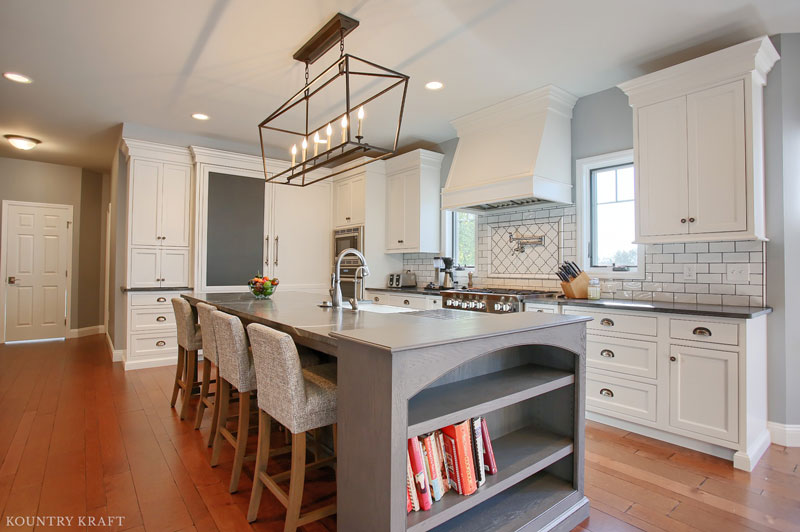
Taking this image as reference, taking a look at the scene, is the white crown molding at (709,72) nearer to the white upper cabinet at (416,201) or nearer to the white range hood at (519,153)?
the white range hood at (519,153)

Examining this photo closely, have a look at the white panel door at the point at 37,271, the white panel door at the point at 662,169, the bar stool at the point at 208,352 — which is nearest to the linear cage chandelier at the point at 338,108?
the bar stool at the point at 208,352

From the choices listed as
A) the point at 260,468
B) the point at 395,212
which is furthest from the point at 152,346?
the point at 260,468

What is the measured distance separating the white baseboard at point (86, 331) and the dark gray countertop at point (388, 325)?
5.99m

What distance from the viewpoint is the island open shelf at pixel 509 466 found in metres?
1.41

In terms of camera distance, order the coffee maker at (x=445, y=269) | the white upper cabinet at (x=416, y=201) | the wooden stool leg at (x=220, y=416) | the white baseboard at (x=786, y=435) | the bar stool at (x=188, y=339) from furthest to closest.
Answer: the white upper cabinet at (x=416, y=201) → the coffee maker at (x=445, y=269) → the bar stool at (x=188, y=339) → the white baseboard at (x=786, y=435) → the wooden stool leg at (x=220, y=416)

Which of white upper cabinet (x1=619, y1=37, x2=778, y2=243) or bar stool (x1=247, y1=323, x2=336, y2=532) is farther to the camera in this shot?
white upper cabinet (x1=619, y1=37, x2=778, y2=243)

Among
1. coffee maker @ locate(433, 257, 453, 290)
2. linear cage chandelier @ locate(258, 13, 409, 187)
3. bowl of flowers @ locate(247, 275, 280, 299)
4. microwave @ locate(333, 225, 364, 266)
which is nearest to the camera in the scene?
linear cage chandelier @ locate(258, 13, 409, 187)

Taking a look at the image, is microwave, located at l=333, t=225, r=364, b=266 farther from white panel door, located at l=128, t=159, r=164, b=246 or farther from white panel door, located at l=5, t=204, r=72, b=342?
white panel door, located at l=5, t=204, r=72, b=342

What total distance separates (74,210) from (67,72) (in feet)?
14.2

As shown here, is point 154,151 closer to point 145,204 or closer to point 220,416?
point 145,204

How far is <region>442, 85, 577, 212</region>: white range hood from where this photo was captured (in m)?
3.68

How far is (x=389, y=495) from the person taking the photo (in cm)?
125

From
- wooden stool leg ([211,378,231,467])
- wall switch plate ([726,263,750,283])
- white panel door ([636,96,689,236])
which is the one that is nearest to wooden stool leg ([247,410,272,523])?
wooden stool leg ([211,378,231,467])

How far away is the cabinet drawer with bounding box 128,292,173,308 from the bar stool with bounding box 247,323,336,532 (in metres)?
3.65
